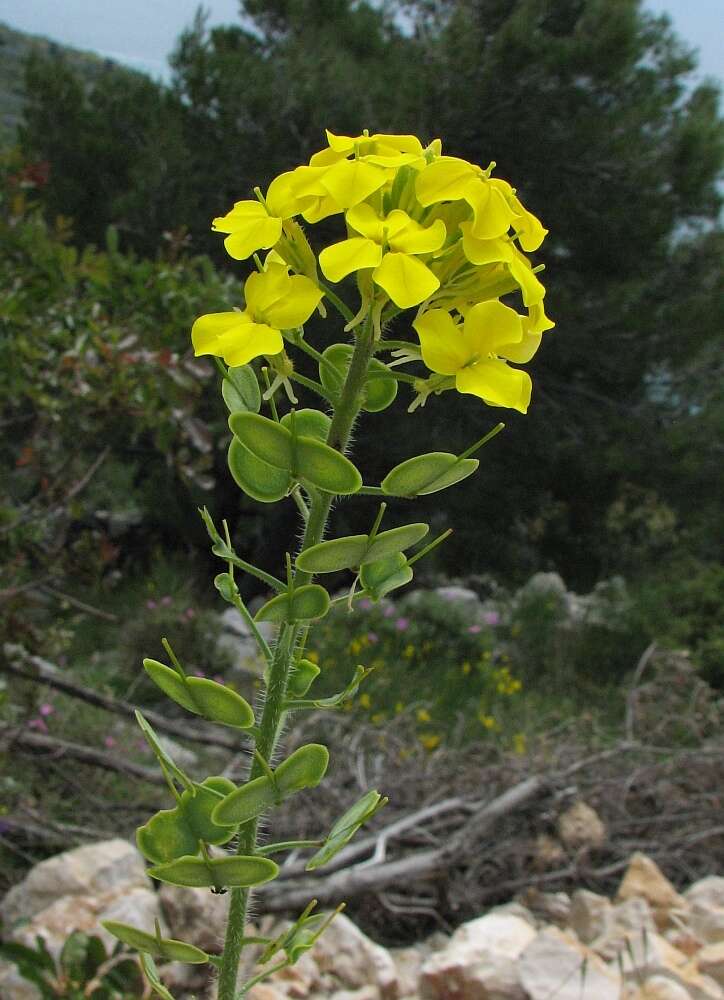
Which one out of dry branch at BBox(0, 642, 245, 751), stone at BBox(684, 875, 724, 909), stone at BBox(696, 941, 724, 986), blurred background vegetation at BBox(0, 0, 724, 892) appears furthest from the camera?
blurred background vegetation at BBox(0, 0, 724, 892)

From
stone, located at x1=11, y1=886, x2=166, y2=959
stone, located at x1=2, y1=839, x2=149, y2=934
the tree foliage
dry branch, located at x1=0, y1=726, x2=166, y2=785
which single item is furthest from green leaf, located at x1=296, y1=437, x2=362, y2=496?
the tree foliage

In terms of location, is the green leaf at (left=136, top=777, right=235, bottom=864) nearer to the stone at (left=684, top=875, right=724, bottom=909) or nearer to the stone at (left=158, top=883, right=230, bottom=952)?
the stone at (left=158, top=883, right=230, bottom=952)

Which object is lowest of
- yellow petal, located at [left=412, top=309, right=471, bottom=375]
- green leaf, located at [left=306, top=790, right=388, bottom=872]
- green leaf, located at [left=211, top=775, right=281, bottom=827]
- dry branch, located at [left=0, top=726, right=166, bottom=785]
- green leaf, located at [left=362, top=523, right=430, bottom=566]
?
dry branch, located at [left=0, top=726, right=166, bottom=785]

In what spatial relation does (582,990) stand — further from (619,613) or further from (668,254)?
(668,254)

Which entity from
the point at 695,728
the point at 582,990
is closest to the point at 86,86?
the point at 695,728

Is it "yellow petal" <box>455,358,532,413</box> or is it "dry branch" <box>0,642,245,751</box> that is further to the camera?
"dry branch" <box>0,642,245,751</box>

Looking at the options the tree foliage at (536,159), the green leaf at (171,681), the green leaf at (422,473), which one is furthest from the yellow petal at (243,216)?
the tree foliage at (536,159)
